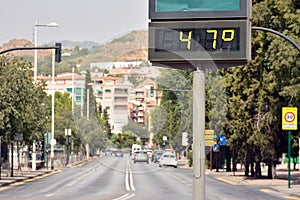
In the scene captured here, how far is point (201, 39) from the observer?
15391 mm

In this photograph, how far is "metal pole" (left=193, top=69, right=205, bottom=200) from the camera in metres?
16.0

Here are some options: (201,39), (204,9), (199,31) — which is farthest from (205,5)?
(201,39)

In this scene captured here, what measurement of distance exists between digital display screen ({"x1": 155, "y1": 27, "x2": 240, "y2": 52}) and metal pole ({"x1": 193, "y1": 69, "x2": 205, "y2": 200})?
833mm

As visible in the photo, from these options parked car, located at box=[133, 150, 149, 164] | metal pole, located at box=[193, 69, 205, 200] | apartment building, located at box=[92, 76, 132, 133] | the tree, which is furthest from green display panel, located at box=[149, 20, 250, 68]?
the tree

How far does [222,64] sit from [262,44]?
103 feet

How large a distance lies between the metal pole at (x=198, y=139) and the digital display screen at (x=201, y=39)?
833 millimetres

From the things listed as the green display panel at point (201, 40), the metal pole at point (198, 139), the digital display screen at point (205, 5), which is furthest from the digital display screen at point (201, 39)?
the metal pole at point (198, 139)

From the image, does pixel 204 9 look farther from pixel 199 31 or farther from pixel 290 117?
pixel 290 117

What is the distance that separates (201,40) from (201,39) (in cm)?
2

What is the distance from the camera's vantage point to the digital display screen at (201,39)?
15305 millimetres

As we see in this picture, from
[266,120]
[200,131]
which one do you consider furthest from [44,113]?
[200,131]

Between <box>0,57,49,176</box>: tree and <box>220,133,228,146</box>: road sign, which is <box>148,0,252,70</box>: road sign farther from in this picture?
<box>220,133,228,146</box>: road sign

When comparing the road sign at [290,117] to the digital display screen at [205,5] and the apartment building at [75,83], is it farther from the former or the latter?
the digital display screen at [205,5]

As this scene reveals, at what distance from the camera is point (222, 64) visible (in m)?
15.8
